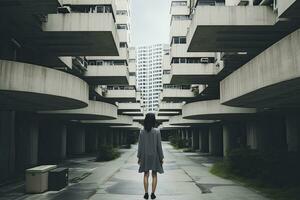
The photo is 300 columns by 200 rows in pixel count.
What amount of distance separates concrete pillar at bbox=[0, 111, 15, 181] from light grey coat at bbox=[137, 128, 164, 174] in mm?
13415

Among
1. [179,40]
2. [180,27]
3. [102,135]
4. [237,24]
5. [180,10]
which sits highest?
[180,10]

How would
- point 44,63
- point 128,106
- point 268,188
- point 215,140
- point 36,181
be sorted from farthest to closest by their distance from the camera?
1. point 128,106
2. point 215,140
3. point 44,63
4. point 268,188
5. point 36,181

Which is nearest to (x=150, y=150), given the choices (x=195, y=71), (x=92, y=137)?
(x=195, y=71)

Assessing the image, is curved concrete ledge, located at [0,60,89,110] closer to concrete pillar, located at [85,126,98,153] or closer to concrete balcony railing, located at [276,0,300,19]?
concrete balcony railing, located at [276,0,300,19]

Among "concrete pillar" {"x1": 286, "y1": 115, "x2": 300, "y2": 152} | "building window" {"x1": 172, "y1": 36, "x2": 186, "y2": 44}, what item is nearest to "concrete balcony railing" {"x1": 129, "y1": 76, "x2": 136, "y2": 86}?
"building window" {"x1": 172, "y1": 36, "x2": 186, "y2": 44}

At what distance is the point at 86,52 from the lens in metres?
21.1

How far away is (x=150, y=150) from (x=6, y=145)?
14199mm

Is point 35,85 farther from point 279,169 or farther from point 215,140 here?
point 215,140

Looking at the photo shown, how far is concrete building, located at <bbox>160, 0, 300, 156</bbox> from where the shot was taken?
11.8 meters

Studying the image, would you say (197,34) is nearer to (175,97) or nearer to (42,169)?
(42,169)

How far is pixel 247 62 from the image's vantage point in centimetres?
1753

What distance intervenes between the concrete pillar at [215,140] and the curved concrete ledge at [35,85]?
30348 mm

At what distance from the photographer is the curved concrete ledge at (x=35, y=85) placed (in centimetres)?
1340

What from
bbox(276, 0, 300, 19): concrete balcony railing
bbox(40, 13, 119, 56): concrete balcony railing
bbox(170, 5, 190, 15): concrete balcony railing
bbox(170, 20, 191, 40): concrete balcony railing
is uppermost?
bbox(170, 5, 190, 15): concrete balcony railing
